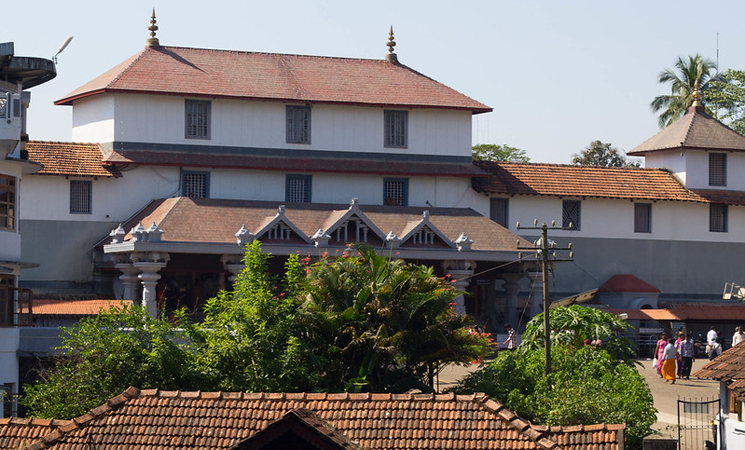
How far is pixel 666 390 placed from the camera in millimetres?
40125

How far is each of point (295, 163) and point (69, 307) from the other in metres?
13.1

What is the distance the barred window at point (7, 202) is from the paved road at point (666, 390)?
39.8ft

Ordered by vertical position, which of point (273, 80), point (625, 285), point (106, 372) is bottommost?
point (106, 372)

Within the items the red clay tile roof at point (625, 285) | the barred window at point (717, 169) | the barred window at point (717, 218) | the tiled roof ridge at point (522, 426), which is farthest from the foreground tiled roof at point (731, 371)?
the barred window at point (717, 169)

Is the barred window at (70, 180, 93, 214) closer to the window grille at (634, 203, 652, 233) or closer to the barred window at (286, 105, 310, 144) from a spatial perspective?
the barred window at (286, 105, 310, 144)

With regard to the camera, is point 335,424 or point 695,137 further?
point 695,137

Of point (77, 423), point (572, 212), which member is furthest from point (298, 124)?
point (77, 423)

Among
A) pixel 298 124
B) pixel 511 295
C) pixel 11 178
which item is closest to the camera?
pixel 11 178

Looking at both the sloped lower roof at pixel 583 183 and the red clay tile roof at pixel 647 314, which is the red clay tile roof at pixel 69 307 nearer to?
the sloped lower roof at pixel 583 183

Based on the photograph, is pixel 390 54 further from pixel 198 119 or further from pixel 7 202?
pixel 7 202

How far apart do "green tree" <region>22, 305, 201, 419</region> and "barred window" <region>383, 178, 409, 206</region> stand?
23.2 meters

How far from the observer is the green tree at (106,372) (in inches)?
1190

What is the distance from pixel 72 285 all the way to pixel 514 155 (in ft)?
161

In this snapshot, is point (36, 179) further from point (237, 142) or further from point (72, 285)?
point (237, 142)
